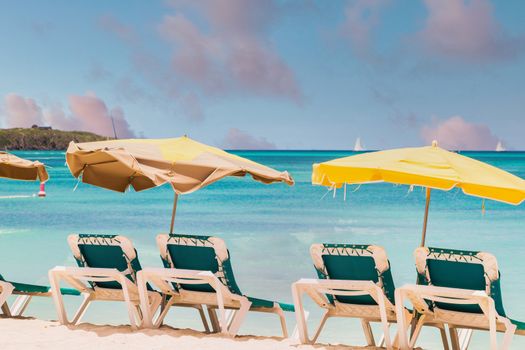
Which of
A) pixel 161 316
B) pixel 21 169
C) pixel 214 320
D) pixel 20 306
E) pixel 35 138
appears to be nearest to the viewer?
pixel 161 316

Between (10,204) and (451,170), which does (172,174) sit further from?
(10,204)

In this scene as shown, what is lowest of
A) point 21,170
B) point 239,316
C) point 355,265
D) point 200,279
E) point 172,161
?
point 239,316

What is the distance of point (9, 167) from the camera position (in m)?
8.18

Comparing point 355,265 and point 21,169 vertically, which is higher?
point 21,169

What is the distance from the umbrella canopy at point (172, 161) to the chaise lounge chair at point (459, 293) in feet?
5.57

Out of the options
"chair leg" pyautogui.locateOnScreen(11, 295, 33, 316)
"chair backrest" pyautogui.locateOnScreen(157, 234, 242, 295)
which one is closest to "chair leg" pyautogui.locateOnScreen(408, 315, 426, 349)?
"chair backrest" pyautogui.locateOnScreen(157, 234, 242, 295)

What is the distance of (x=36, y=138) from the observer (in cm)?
11300

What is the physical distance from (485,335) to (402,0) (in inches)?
3788

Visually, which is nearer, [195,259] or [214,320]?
[195,259]

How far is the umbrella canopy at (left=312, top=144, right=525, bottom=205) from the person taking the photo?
19.8ft

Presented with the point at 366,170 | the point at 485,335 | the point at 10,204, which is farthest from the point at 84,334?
the point at 10,204

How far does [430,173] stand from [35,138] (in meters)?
112

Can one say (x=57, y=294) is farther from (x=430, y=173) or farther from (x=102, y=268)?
(x=430, y=173)

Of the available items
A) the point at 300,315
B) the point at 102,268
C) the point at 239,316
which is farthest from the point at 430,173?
the point at 102,268
